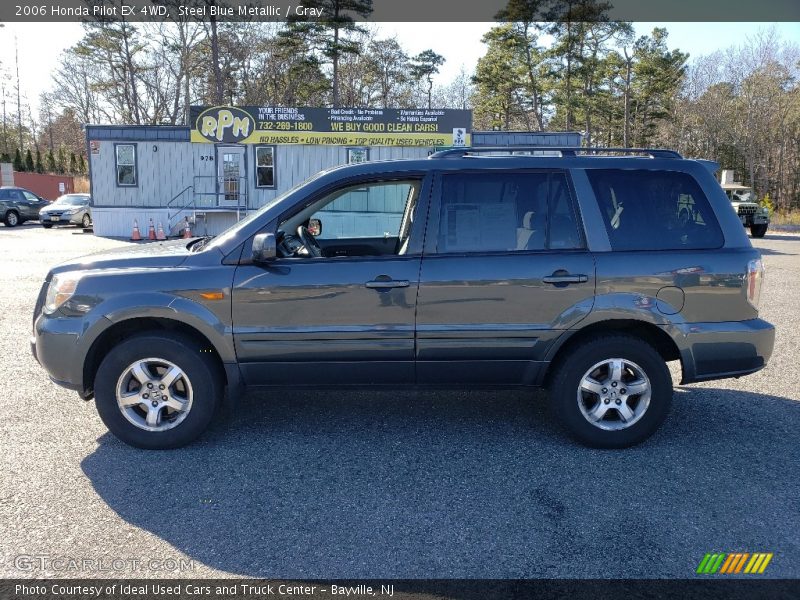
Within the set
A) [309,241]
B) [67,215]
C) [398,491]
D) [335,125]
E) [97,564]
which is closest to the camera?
[97,564]

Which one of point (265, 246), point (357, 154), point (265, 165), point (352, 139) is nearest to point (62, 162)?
point (265, 165)

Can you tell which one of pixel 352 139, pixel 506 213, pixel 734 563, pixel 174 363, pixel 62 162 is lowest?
pixel 734 563

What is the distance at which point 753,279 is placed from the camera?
404 cm

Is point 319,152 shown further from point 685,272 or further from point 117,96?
point 117,96

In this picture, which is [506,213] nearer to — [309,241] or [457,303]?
[457,303]

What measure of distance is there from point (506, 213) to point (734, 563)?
92.2 inches

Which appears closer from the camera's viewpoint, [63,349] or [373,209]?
[63,349]

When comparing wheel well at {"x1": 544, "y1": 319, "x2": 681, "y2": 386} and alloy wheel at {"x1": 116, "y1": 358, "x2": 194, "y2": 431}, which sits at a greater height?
wheel well at {"x1": 544, "y1": 319, "x2": 681, "y2": 386}

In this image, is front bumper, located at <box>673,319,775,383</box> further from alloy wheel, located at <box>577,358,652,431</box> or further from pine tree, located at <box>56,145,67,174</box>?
pine tree, located at <box>56,145,67,174</box>

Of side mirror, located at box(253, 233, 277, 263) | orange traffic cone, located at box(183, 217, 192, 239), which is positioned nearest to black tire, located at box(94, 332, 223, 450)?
side mirror, located at box(253, 233, 277, 263)

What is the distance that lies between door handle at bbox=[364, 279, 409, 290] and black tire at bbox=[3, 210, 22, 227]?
1085 inches

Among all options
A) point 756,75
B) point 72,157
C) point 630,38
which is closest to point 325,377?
point 630,38

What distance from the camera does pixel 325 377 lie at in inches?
159

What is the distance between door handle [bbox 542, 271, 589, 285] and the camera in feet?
13.0
